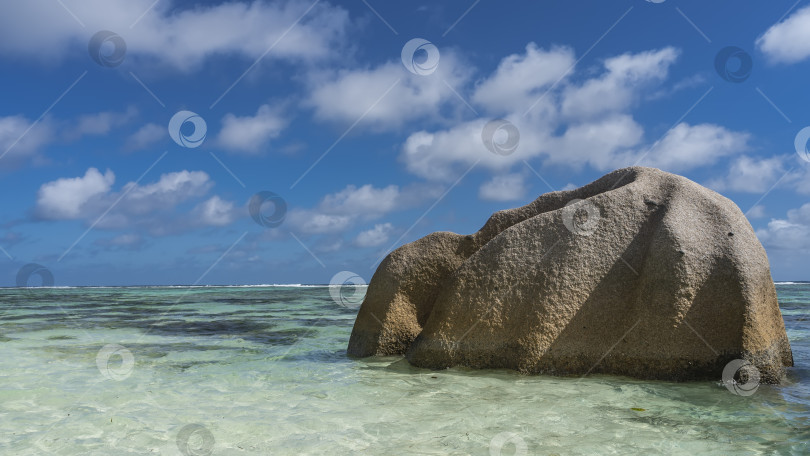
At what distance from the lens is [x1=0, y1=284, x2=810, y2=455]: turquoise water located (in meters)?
3.76

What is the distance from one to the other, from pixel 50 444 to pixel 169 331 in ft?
25.0

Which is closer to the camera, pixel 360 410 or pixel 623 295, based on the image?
pixel 360 410

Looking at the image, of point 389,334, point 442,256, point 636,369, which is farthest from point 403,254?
point 636,369

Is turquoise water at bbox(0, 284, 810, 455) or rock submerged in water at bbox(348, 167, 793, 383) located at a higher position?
rock submerged in water at bbox(348, 167, 793, 383)

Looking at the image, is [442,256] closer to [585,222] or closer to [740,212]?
[585,222]

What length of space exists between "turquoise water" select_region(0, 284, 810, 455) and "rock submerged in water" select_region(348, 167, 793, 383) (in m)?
0.25

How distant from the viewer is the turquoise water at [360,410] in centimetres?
376

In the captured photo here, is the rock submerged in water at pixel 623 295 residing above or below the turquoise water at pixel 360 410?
above

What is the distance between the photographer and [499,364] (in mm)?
5883

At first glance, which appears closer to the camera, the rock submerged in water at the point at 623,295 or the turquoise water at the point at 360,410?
the turquoise water at the point at 360,410

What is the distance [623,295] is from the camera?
5727 millimetres

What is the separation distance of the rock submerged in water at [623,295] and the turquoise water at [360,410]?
0.81 ft

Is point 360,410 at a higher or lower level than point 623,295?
lower

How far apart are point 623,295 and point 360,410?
9.46 ft
